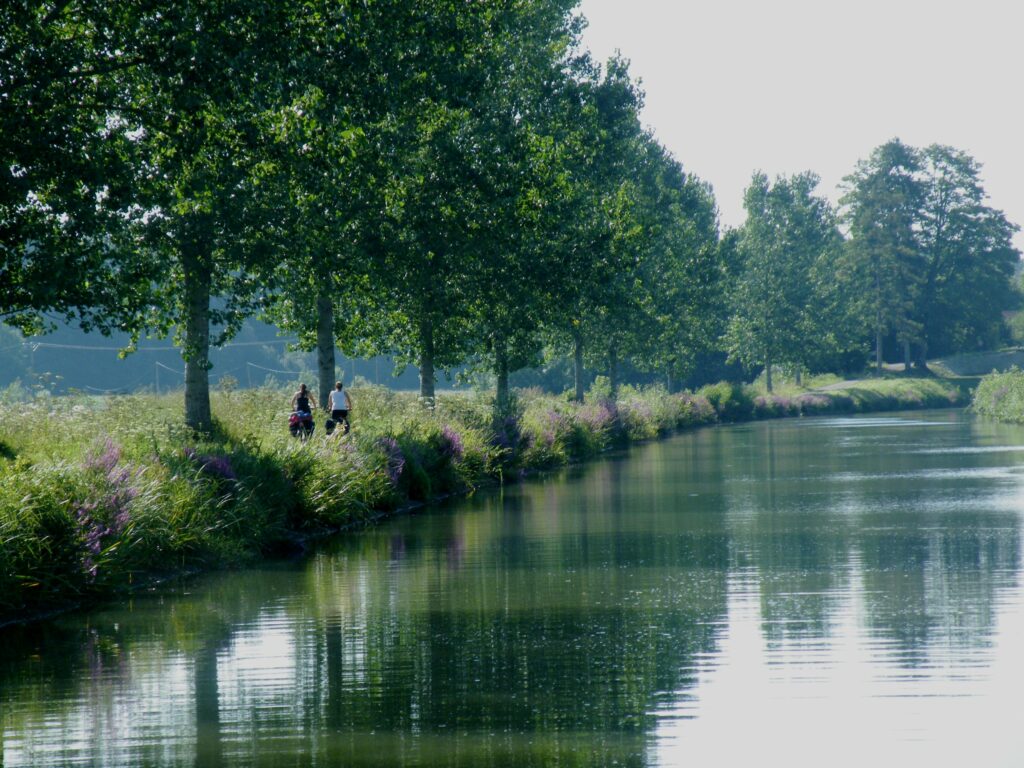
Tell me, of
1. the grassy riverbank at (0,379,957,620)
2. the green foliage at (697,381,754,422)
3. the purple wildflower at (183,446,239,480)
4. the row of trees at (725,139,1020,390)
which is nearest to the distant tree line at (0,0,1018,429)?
the grassy riverbank at (0,379,957,620)

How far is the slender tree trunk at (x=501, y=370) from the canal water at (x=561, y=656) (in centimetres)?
1754

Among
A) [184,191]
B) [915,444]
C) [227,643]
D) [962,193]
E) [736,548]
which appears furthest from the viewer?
[962,193]

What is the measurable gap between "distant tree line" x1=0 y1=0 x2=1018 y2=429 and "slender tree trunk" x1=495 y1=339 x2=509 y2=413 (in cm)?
Result: 13

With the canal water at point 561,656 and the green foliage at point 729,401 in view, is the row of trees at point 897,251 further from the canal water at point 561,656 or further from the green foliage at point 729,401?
the canal water at point 561,656

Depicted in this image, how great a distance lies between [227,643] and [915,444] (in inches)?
1524

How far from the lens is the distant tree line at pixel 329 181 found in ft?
59.9

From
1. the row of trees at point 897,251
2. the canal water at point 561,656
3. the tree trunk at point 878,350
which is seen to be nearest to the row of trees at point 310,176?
the canal water at point 561,656

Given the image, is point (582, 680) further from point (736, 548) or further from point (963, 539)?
point (963, 539)

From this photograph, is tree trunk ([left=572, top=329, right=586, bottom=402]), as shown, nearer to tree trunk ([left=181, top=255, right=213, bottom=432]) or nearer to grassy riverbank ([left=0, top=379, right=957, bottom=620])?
grassy riverbank ([left=0, top=379, right=957, bottom=620])

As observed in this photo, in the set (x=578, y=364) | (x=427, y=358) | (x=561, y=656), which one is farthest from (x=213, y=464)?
(x=578, y=364)

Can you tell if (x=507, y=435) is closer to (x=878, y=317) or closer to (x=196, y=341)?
(x=196, y=341)

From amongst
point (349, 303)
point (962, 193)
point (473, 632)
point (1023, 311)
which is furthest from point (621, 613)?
point (1023, 311)

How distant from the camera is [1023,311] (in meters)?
143

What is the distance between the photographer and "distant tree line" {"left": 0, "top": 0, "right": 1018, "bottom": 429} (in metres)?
18.2
